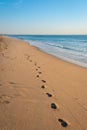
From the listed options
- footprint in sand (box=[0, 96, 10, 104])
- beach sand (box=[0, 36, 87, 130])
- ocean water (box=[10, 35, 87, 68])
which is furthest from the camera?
ocean water (box=[10, 35, 87, 68])

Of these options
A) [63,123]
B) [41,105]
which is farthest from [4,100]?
[63,123]

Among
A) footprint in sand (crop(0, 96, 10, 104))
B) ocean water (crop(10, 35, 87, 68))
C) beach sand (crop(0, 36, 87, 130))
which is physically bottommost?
ocean water (crop(10, 35, 87, 68))

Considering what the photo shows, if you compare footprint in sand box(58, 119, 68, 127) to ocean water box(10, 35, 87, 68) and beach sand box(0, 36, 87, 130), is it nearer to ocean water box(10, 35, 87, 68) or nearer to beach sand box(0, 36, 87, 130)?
beach sand box(0, 36, 87, 130)

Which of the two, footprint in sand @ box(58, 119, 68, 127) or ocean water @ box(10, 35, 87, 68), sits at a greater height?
footprint in sand @ box(58, 119, 68, 127)

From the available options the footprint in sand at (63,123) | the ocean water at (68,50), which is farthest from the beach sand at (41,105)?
the ocean water at (68,50)

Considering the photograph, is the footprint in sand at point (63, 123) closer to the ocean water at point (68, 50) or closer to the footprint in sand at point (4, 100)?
the footprint in sand at point (4, 100)

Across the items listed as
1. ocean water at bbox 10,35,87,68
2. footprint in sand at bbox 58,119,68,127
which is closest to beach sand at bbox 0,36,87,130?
footprint in sand at bbox 58,119,68,127

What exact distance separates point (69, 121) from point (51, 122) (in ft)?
1.22

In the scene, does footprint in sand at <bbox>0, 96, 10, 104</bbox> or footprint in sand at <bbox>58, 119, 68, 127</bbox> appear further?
footprint in sand at <bbox>0, 96, 10, 104</bbox>

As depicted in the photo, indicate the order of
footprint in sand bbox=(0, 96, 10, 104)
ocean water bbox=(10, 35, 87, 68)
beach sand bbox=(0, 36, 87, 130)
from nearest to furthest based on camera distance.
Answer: beach sand bbox=(0, 36, 87, 130)
footprint in sand bbox=(0, 96, 10, 104)
ocean water bbox=(10, 35, 87, 68)

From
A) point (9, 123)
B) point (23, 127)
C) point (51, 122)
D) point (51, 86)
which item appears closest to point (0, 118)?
point (9, 123)

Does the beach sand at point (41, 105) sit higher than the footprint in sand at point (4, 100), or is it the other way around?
the footprint in sand at point (4, 100)

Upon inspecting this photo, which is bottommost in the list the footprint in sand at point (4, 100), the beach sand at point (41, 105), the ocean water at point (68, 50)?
the ocean water at point (68, 50)

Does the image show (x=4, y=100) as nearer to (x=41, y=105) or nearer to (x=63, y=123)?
(x=41, y=105)
